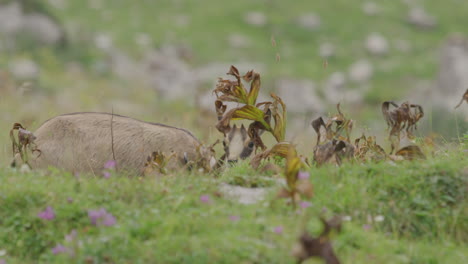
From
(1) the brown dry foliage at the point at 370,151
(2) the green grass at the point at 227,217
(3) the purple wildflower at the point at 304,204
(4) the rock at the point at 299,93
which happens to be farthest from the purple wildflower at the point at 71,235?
(4) the rock at the point at 299,93

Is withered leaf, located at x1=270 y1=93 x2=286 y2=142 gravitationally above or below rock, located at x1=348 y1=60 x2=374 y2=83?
below

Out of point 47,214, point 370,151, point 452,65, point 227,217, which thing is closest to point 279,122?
point 370,151

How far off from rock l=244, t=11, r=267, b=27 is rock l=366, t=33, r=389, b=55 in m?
5.33

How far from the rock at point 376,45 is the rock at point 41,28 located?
15080 mm

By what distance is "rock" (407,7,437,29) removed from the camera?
33.4 meters

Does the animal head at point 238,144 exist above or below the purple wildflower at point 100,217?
above

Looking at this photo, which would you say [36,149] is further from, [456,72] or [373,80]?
[373,80]

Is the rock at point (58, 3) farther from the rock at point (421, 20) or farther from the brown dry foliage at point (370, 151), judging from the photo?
the brown dry foliage at point (370, 151)

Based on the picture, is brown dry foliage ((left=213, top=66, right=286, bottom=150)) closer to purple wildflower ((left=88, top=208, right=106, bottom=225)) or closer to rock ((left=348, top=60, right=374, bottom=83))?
purple wildflower ((left=88, top=208, right=106, bottom=225))

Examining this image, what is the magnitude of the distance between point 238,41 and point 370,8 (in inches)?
328

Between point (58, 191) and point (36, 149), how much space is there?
4.97 feet

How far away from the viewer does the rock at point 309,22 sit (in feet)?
105

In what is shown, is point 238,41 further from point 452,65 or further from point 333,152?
point 333,152

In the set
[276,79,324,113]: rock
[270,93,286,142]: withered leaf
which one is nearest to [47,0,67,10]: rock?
[276,79,324,113]: rock
